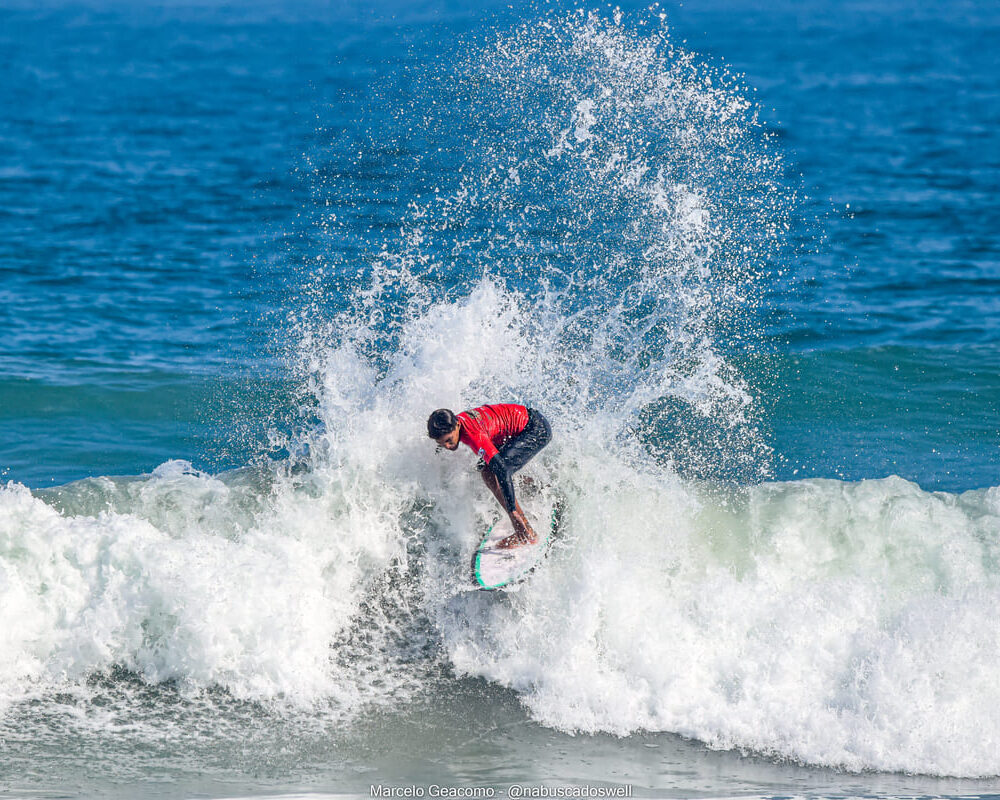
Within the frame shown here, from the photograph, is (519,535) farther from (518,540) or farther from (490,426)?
(490,426)

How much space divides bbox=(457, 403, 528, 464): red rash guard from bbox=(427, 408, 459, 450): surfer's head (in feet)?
0.49

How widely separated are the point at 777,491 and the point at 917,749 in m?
3.10

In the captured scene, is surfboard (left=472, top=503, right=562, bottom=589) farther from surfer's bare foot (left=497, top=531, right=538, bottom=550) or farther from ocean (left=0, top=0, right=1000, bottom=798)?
ocean (left=0, top=0, right=1000, bottom=798)

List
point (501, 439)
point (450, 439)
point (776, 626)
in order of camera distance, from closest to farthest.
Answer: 1. point (450, 439)
2. point (776, 626)
3. point (501, 439)

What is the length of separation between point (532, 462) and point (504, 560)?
116cm

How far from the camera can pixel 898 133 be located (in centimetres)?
2638

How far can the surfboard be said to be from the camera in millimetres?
9070

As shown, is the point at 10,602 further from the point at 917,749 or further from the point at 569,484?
the point at 917,749

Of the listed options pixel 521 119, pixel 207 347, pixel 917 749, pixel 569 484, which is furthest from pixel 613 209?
pixel 917 749

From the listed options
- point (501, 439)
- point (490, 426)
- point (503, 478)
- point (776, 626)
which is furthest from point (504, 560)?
point (776, 626)

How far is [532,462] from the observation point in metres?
10.0

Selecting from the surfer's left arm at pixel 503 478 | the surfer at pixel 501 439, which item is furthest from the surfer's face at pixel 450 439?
the surfer's left arm at pixel 503 478

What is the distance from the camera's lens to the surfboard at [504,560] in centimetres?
907

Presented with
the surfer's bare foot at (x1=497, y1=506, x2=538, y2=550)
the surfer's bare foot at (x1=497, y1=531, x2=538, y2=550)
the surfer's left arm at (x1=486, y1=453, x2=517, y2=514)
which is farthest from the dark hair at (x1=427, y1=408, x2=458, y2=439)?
the surfer's bare foot at (x1=497, y1=531, x2=538, y2=550)
